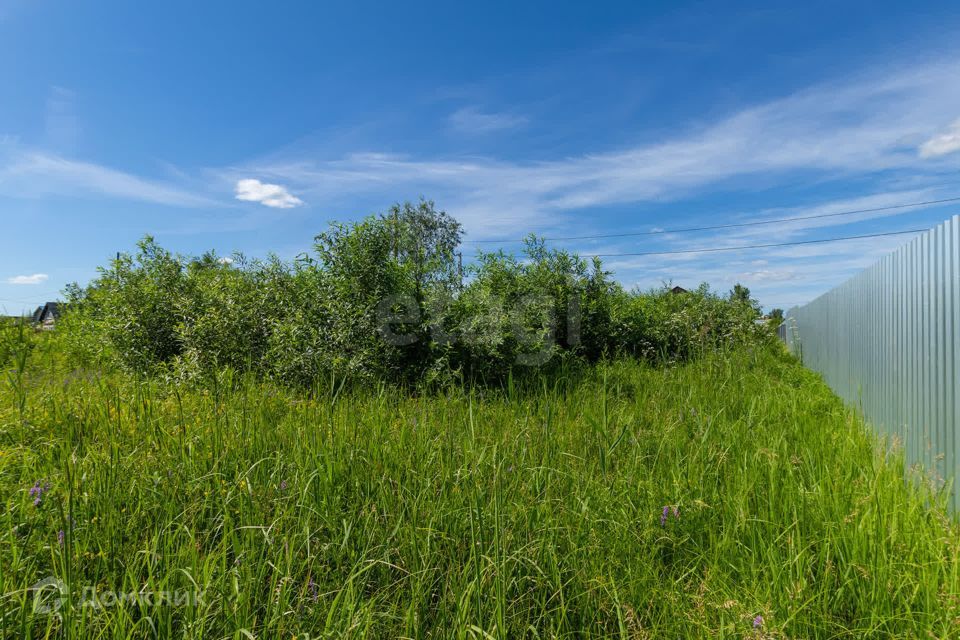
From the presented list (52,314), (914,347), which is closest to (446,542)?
(914,347)

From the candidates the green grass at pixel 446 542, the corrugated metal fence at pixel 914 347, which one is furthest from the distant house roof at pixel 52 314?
the corrugated metal fence at pixel 914 347

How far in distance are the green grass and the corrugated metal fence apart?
1.41 feet

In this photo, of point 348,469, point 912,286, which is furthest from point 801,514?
point 912,286

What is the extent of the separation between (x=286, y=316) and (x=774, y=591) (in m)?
5.59

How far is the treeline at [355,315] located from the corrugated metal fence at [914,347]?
4.67 feet

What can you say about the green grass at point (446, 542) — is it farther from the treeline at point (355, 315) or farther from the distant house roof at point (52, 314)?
the distant house roof at point (52, 314)

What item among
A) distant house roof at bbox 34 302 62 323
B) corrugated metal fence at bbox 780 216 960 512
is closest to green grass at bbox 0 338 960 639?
corrugated metal fence at bbox 780 216 960 512

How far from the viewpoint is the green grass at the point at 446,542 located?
1670 millimetres

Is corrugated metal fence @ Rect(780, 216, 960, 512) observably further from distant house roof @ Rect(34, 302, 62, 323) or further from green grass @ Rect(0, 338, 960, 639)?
distant house roof @ Rect(34, 302, 62, 323)

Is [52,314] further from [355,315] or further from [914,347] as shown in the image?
[914,347]

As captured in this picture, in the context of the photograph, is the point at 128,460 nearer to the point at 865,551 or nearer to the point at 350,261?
the point at 865,551

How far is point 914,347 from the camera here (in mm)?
3627

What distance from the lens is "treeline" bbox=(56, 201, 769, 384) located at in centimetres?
567

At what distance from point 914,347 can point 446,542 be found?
359 cm
